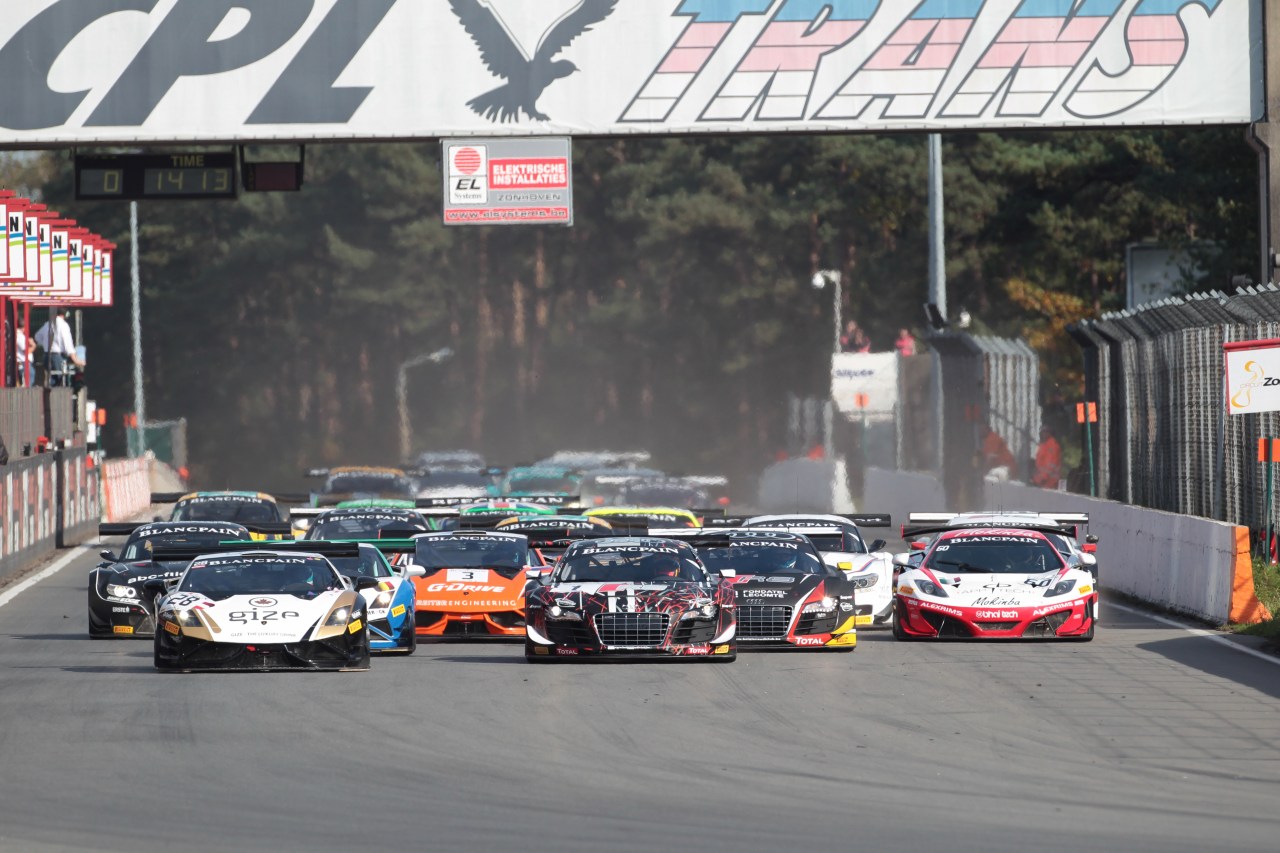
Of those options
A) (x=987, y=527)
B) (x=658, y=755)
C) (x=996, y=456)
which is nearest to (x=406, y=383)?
(x=996, y=456)

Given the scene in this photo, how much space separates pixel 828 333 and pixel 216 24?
211 feet

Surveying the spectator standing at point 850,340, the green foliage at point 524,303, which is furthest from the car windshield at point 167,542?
the spectator standing at point 850,340

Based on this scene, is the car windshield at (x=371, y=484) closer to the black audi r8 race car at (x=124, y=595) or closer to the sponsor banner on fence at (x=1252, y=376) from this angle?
the black audi r8 race car at (x=124, y=595)

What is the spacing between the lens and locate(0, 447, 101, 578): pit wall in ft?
110

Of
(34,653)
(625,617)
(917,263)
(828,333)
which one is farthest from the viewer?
(828,333)

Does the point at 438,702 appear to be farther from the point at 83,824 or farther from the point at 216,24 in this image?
the point at 216,24

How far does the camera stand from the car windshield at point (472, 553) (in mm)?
22500

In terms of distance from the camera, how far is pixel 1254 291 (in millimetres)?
24312

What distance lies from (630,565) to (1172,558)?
26.7 ft

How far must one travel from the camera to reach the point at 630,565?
19.4 metres

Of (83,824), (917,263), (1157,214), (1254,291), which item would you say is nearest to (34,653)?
(83,824)

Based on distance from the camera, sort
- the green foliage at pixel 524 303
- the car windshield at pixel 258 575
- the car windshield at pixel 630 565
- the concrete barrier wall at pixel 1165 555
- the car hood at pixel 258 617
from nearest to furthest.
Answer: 1. the car hood at pixel 258 617
2. the car windshield at pixel 258 575
3. the car windshield at pixel 630 565
4. the concrete barrier wall at pixel 1165 555
5. the green foliage at pixel 524 303

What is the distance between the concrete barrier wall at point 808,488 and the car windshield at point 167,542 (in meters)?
27.7

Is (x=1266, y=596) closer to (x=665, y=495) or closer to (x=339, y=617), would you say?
(x=339, y=617)
